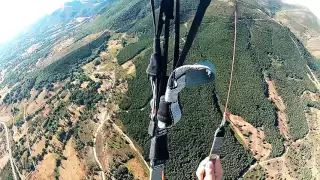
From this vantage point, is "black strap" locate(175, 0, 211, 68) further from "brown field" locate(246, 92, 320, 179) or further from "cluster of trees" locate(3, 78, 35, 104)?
"cluster of trees" locate(3, 78, 35, 104)

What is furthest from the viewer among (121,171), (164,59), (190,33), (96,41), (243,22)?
(96,41)

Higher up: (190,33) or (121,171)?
(190,33)

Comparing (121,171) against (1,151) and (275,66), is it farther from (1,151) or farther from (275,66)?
(275,66)

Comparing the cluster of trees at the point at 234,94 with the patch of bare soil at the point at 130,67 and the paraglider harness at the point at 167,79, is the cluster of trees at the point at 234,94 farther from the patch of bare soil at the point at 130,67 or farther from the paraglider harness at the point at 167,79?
the paraglider harness at the point at 167,79

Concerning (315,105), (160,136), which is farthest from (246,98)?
(160,136)

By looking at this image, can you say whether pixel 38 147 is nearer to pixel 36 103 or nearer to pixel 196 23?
pixel 36 103

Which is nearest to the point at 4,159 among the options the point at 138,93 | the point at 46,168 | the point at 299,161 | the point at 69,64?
the point at 46,168
